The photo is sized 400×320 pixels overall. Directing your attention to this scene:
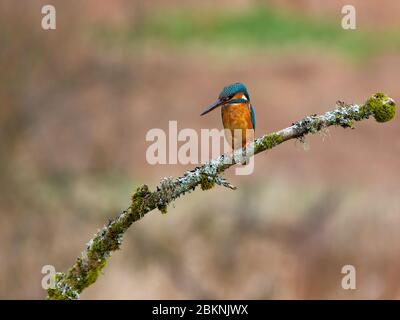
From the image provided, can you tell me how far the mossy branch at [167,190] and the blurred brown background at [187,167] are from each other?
4332 mm

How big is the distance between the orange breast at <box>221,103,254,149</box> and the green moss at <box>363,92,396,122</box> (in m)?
0.80

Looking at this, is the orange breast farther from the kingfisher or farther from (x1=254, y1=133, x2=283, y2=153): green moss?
Result: (x1=254, y1=133, x2=283, y2=153): green moss

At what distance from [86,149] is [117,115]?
94cm

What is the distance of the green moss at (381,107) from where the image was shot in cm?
208

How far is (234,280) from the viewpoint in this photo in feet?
27.3

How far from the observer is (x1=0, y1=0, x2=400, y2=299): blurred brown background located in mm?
8016

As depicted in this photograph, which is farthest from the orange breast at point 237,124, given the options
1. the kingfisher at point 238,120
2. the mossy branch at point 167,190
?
the mossy branch at point 167,190

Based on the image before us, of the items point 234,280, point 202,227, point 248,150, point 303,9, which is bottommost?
point 248,150

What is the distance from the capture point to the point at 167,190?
6.70 ft

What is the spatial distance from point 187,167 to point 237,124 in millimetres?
6031

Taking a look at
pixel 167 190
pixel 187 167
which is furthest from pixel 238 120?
pixel 187 167

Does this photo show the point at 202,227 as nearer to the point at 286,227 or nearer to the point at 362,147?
the point at 286,227

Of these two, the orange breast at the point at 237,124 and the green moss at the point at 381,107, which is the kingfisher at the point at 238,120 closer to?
the orange breast at the point at 237,124
